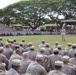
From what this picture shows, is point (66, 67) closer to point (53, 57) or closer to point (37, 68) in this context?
point (37, 68)

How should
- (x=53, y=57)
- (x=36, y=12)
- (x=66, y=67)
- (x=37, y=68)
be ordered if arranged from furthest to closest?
(x=36, y=12), (x=53, y=57), (x=66, y=67), (x=37, y=68)

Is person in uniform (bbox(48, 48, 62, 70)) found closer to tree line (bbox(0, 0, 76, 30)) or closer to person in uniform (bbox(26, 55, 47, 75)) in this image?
person in uniform (bbox(26, 55, 47, 75))

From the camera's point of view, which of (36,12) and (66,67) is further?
(36,12)

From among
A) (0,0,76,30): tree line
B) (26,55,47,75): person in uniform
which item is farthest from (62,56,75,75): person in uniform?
(0,0,76,30): tree line

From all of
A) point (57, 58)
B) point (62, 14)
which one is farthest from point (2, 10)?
point (57, 58)

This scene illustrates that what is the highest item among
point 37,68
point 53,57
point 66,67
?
point 37,68

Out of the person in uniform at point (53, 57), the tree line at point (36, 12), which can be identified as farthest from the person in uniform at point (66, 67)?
the tree line at point (36, 12)

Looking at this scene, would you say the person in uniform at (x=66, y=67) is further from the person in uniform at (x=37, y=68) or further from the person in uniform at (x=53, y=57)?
the person in uniform at (x=53, y=57)

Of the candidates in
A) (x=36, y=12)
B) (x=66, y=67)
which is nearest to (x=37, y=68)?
(x=66, y=67)

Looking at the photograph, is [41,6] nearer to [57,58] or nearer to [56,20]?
[56,20]

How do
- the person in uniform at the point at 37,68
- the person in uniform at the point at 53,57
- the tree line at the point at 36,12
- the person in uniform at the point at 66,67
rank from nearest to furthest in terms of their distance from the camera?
the person in uniform at the point at 37,68, the person in uniform at the point at 66,67, the person in uniform at the point at 53,57, the tree line at the point at 36,12

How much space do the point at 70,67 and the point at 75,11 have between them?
58186 millimetres

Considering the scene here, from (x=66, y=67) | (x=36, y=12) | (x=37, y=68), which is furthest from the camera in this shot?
(x=36, y=12)

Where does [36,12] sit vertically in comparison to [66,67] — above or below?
above
